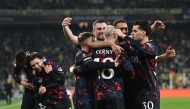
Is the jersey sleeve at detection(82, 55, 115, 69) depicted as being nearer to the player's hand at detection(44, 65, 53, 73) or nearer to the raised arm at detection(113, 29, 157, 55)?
the raised arm at detection(113, 29, 157, 55)

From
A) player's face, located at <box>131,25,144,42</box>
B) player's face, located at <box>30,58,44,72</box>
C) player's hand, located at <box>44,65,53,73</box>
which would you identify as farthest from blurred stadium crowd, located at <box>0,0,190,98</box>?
player's face, located at <box>131,25,144,42</box>

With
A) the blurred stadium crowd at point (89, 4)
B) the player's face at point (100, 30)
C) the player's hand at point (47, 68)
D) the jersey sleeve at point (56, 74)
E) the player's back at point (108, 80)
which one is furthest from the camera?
the blurred stadium crowd at point (89, 4)

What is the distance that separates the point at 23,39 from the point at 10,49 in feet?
6.00

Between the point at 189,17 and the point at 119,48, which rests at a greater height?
the point at 189,17

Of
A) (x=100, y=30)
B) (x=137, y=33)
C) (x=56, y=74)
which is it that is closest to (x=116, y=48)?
(x=100, y=30)

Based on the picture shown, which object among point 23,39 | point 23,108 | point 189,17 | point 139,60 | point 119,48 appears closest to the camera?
point 119,48

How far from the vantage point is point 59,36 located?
46375 mm

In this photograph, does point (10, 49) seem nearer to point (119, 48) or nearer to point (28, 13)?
point (28, 13)

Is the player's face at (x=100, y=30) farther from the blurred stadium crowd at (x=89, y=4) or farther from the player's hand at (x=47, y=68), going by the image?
the blurred stadium crowd at (x=89, y=4)

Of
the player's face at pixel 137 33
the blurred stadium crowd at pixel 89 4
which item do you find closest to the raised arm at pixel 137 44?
the player's face at pixel 137 33

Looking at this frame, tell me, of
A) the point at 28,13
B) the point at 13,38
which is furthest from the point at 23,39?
the point at 28,13

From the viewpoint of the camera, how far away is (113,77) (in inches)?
312

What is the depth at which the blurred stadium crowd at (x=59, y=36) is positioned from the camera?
42356 millimetres

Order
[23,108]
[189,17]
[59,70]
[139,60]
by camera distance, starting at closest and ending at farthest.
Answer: [139,60] → [59,70] → [23,108] → [189,17]
